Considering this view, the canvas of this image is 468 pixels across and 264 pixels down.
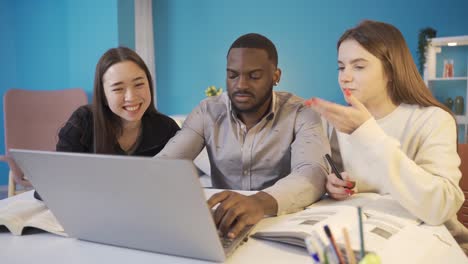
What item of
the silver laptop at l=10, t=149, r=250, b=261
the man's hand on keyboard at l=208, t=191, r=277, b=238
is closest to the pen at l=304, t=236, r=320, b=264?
the silver laptop at l=10, t=149, r=250, b=261

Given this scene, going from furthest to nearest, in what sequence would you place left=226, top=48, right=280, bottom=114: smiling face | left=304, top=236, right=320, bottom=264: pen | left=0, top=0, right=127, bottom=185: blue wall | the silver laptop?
1. left=0, top=0, right=127, bottom=185: blue wall
2. left=226, top=48, right=280, bottom=114: smiling face
3. the silver laptop
4. left=304, top=236, right=320, bottom=264: pen

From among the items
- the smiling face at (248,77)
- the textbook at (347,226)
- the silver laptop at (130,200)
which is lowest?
the textbook at (347,226)

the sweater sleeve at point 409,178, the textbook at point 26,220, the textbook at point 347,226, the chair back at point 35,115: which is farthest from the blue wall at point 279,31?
the textbook at point 26,220

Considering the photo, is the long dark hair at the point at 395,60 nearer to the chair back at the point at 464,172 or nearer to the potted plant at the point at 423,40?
the chair back at the point at 464,172

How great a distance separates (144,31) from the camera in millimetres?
4477

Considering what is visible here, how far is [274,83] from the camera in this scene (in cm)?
150

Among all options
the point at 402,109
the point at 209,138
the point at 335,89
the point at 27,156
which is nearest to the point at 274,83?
the point at 209,138

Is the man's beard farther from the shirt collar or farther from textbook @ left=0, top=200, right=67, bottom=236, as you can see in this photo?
textbook @ left=0, top=200, right=67, bottom=236

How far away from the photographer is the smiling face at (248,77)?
1.37 meters

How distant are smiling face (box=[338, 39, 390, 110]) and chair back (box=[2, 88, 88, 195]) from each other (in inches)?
99.1

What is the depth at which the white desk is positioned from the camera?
0.76m

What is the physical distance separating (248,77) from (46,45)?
129 inches

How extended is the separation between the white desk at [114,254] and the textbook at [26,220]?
1.4 inches

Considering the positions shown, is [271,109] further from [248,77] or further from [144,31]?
[144,31]
